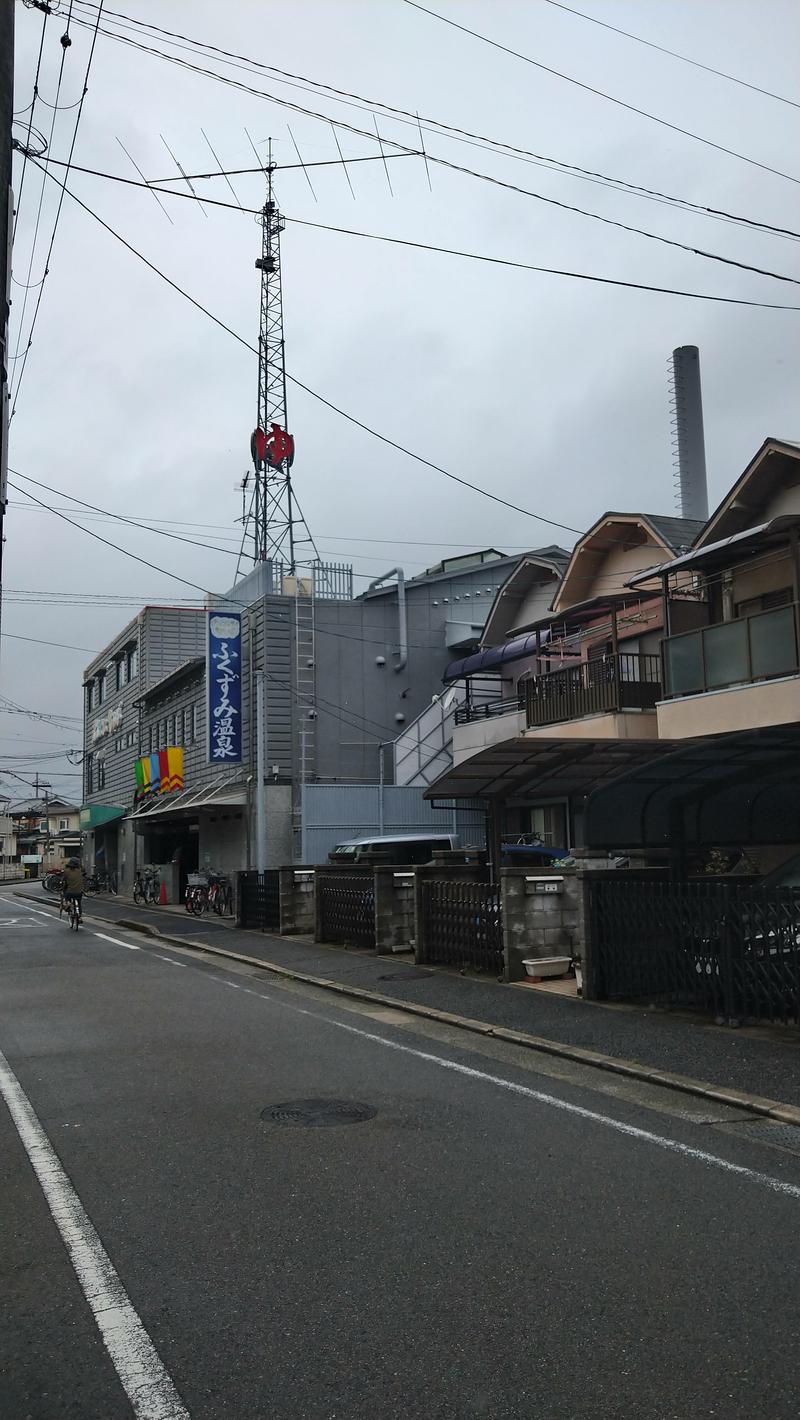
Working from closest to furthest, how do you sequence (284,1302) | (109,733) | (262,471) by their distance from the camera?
1. (284,1302)
2. (262,471)
3. (109,733)

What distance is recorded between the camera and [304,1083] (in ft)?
27.6

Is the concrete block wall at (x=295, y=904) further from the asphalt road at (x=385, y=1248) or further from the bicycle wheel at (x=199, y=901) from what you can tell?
the asphalt road at (x=385, y=1248)

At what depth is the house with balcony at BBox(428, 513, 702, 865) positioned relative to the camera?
59.0 feet

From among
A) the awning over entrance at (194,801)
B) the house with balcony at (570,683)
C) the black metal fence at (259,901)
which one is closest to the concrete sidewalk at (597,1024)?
the house with balcony at (570,683)

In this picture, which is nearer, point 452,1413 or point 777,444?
point 452,1413

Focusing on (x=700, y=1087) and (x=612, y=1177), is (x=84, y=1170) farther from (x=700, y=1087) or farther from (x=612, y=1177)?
(x=700, y=1087)

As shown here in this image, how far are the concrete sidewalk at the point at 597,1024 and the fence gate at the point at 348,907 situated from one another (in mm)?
480

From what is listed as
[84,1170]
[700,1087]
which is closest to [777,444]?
[700,1087]

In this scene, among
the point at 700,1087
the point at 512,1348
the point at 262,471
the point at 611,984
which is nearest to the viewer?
the point at 512,1348

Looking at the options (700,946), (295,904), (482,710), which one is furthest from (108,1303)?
(482,710)

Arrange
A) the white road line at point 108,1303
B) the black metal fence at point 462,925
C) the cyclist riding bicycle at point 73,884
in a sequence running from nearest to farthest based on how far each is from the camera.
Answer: the white road line at point 108,1303 → the black metal fence at point 462,925 → the cyclist riding bicycle at point 73,884

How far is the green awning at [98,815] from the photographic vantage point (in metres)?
45.8

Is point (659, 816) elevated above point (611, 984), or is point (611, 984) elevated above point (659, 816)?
point (659, 816)

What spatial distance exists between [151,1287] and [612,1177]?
2.63 metres
